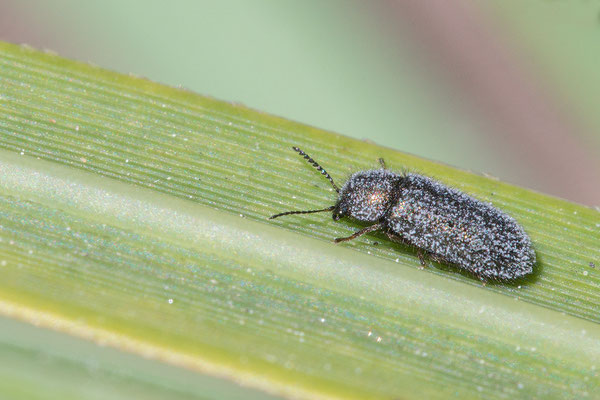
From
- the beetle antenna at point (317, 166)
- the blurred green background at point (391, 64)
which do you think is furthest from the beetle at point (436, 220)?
the blurred green background at point (391, 64)

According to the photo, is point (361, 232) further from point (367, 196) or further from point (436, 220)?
point (436, 220)

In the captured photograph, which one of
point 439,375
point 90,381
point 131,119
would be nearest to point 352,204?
point 439,375

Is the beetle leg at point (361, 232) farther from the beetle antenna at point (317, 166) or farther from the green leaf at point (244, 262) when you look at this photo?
the beetle antenna at point (317, 166)

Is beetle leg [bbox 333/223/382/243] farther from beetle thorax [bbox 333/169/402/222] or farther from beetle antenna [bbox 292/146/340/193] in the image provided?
beetle antenna [bbox 292/146/340/193]

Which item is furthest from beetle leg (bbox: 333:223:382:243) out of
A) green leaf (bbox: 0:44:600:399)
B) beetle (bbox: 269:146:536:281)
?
green leaf (bbox: 0:44:600:399)

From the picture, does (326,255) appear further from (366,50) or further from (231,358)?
(366,50)
